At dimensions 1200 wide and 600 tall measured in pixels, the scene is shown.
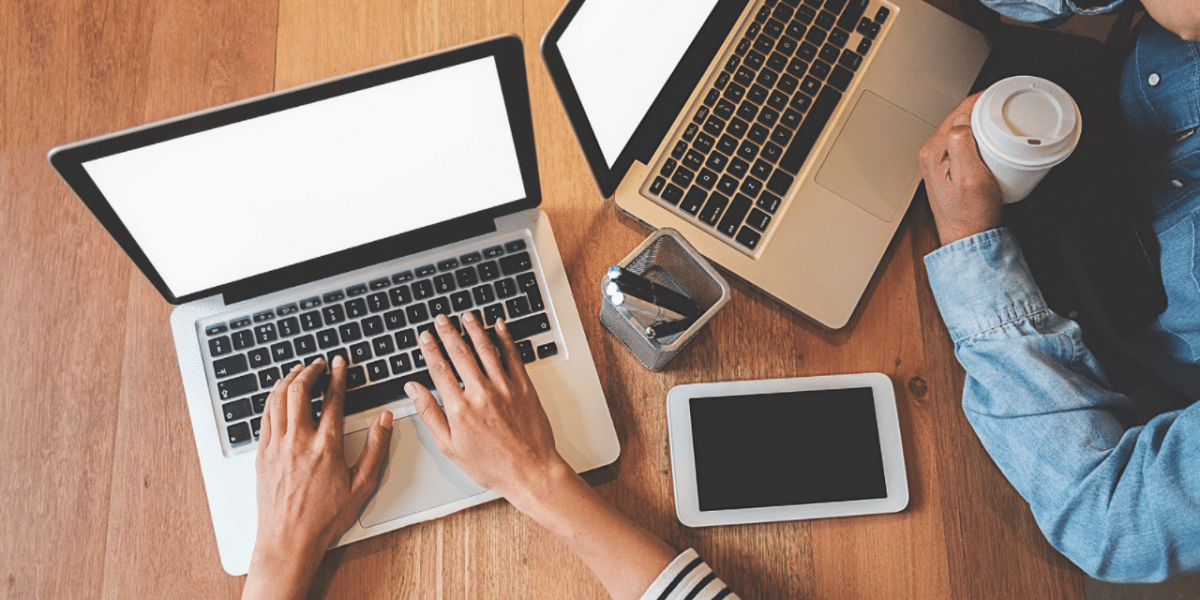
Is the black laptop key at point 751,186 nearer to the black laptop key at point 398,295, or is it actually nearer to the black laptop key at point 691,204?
the black laptop key at point 691,204

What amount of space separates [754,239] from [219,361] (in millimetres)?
571

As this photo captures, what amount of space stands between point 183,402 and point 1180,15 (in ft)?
3.46

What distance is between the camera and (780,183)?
83 cm

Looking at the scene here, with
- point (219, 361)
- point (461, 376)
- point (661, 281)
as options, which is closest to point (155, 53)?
point (219, 361)

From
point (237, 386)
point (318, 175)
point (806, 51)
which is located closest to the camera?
point (318, 175)

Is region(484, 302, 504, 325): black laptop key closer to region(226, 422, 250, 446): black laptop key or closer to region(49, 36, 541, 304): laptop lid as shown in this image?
region(49, 36, 541, 304): laptop lid

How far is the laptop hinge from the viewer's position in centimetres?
75

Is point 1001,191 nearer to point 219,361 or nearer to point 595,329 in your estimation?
point 595,329

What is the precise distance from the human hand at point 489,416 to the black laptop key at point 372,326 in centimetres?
5

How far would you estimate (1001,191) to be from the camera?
785 millimetres

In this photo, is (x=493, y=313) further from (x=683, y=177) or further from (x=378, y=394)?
(x=683, y=177)

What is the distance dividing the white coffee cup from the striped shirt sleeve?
1.61 ft

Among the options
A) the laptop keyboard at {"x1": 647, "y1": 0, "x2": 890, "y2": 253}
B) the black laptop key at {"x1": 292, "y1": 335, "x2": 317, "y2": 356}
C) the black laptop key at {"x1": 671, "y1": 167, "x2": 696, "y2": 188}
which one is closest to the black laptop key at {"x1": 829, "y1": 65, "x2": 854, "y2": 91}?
the laptop keyboard at {"x1": 647, "y1": 0, "x2": 890, "y2": 253}

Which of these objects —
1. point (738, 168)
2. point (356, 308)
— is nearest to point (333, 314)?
point (356, 308)
